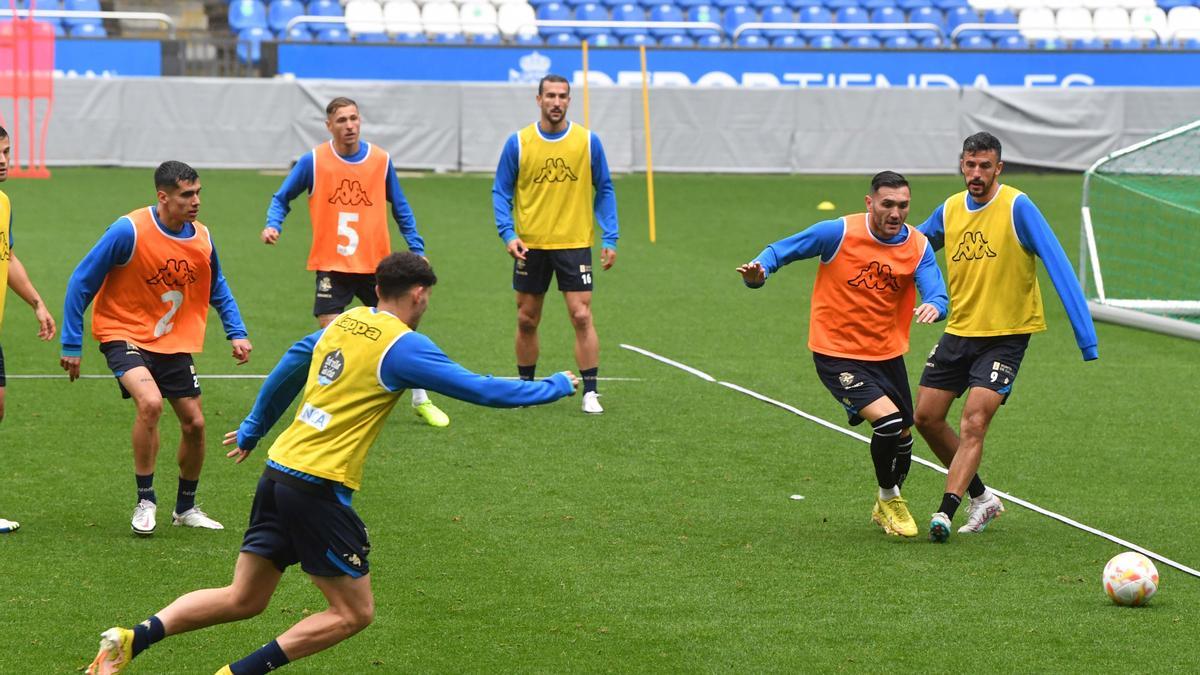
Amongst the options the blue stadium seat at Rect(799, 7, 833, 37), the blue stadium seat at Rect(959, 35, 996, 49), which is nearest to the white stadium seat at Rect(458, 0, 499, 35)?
the blue stadium seat at Rect(799, 7, 833, 37)

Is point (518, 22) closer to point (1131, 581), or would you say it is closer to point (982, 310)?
point (982, 310)

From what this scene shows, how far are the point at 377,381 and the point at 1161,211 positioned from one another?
1692cm

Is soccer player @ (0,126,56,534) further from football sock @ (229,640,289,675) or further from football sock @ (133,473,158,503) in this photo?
football sock @ (229,640,289,675)

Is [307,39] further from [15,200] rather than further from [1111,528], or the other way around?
[1111,528]

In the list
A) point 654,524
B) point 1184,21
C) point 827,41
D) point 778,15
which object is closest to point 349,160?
point 654,524

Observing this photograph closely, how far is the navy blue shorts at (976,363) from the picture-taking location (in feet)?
28.2

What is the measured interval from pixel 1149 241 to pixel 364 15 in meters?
17.0

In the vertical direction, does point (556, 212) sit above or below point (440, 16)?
below

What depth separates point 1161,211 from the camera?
20672 mm

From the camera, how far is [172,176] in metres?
8.09

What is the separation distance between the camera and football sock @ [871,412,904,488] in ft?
27.8

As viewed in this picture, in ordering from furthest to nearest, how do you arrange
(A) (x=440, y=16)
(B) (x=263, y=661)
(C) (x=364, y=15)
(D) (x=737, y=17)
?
(D) (x=737, y=17), (A) (x=440, y=16), (C) (x=364, y=15), (B) (x=263, y=661)

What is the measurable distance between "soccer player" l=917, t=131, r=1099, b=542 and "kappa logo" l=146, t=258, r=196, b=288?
396 centimetres

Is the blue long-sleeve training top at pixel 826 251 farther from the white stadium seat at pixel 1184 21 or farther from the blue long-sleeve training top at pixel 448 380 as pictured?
the white stadium seat at pixel 1184 21
